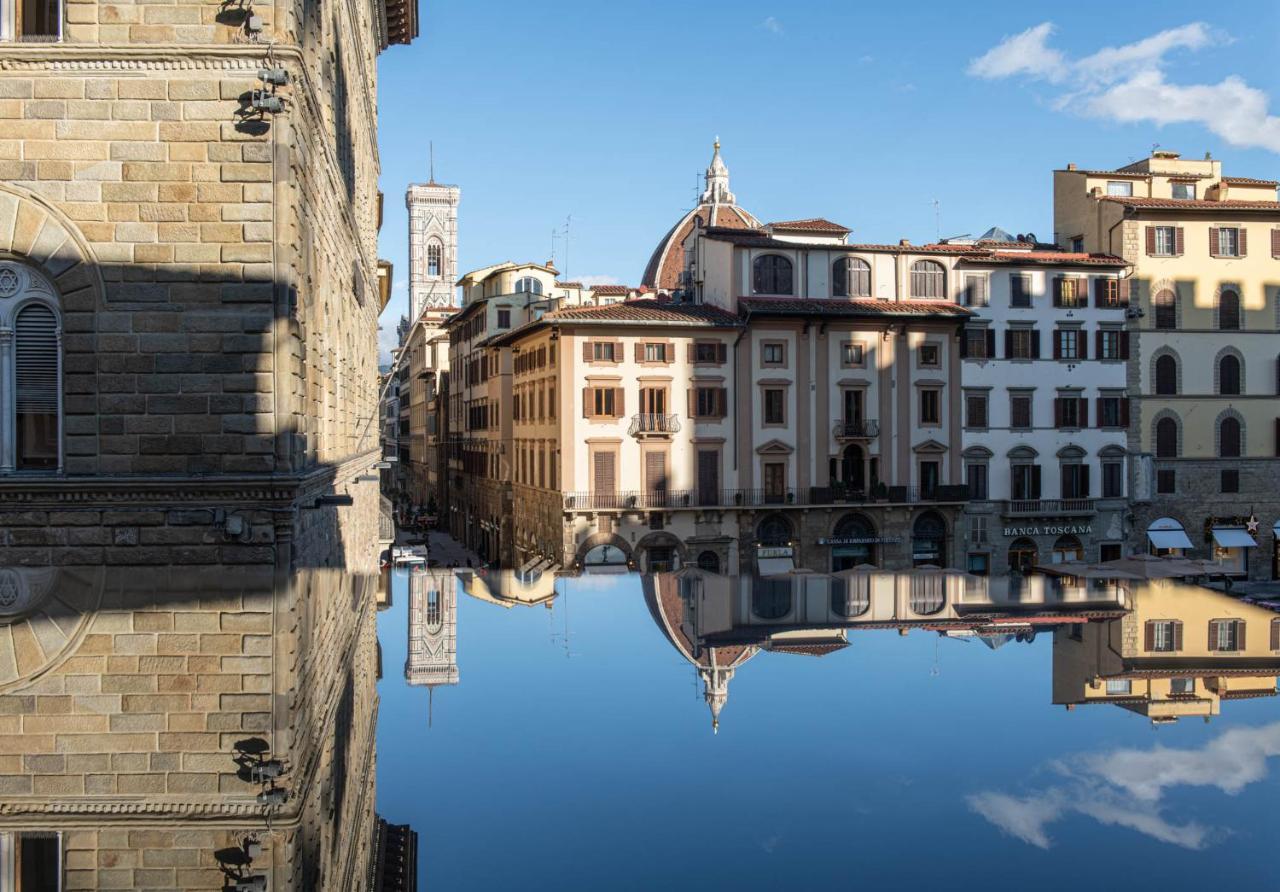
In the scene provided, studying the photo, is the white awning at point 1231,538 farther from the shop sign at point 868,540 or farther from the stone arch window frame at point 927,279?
the stone arch window frame at point 927,279

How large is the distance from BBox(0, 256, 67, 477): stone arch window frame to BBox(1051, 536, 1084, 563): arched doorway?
129ft

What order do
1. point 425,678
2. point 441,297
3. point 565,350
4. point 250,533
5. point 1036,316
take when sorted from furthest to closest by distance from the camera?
point 441,297
point 1036,316
point 565,350
point 425,678
point 250,533

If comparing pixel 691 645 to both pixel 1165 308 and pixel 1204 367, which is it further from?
pixel 1204 367

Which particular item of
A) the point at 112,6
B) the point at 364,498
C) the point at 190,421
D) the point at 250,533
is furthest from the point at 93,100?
the point at 364,498

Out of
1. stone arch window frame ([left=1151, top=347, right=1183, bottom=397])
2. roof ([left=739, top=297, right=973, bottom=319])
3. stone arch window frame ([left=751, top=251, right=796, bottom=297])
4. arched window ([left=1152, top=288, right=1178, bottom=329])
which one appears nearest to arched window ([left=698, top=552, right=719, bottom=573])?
roof ([left=739, top=297, right=973, bottom=319])

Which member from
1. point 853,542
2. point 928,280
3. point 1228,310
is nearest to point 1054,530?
point 853,542

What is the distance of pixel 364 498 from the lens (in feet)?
98.0

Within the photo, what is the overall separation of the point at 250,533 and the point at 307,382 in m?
2.77

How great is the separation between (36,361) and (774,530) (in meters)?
31.8

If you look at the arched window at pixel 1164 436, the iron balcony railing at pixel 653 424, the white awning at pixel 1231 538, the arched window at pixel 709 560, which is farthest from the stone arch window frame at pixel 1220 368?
the iron balcony railing at pixel 653 424

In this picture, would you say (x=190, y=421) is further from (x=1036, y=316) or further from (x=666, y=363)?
(x=1036, y=316)

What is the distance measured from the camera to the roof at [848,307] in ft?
136

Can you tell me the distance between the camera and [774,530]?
42.4m

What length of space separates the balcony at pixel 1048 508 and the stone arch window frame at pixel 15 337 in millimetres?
37402
